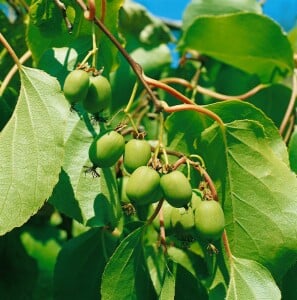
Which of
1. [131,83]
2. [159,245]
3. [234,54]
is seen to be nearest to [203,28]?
[234,54]

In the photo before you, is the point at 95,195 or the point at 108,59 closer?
the point at 95,195

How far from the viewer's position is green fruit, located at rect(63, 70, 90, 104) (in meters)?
1.09

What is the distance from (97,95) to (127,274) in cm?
37

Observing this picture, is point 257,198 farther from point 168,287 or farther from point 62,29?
point 62,29

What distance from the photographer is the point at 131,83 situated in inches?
82.2

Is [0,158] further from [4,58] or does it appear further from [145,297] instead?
[4,58]

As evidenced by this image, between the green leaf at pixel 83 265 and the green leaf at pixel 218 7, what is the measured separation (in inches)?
35.5

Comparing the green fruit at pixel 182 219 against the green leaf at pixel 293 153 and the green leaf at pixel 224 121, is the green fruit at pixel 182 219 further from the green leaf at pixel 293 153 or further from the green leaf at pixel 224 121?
the green leaf at pixel 293 153

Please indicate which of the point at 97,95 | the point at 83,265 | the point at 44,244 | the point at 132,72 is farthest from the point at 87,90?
the point at 44,244

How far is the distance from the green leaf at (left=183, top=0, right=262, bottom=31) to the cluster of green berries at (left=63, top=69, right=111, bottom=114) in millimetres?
1088

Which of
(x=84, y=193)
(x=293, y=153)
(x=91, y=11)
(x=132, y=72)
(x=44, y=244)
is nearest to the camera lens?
(x=91, y=11)

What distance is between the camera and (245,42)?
1.88 metres

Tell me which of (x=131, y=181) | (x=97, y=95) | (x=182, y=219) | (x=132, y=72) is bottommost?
(x=132, y=72)

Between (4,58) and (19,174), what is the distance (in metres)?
0.63
